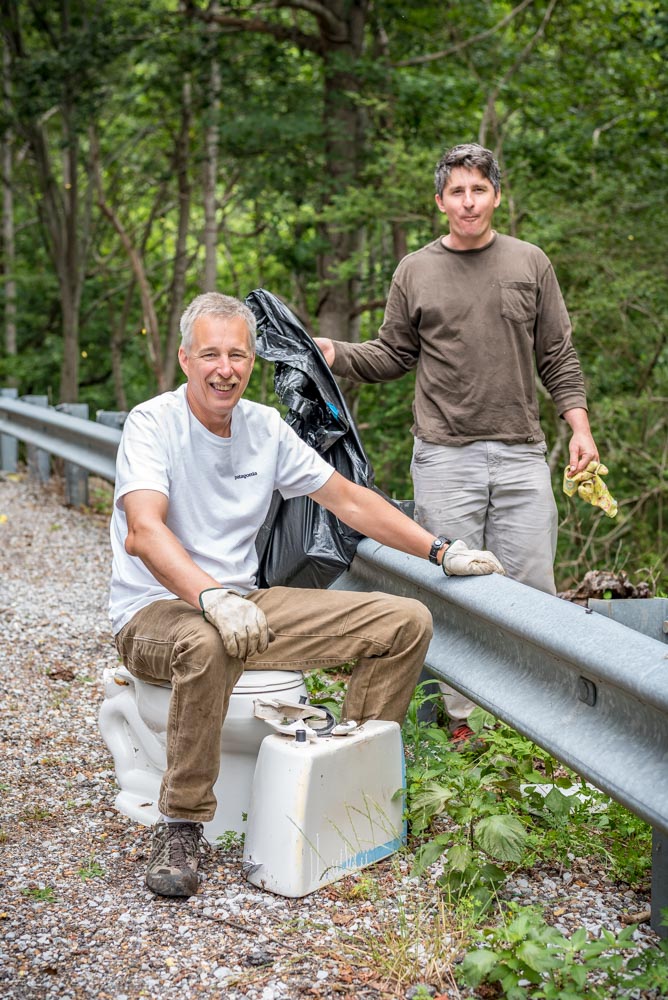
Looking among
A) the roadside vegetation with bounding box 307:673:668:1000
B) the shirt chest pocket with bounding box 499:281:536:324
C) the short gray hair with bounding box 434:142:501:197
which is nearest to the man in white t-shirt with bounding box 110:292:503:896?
the roadside vegetation with bounding box 307:673:668:1000

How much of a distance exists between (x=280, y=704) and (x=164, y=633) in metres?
0.40

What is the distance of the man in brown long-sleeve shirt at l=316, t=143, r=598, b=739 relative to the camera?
4.52 m

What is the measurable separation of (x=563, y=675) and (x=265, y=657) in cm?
106

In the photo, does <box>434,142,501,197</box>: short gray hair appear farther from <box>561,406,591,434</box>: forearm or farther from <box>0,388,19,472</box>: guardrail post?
<box>0,388,19,472</box>: guardrail post

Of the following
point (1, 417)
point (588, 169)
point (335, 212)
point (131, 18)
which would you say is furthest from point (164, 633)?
point (131, 18)

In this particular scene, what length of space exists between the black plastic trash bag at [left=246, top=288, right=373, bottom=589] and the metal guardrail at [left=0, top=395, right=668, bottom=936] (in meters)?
0.27

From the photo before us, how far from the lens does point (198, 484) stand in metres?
3.64

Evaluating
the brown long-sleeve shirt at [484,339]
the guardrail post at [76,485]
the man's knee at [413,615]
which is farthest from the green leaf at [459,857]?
the guardrail post at [76,485]

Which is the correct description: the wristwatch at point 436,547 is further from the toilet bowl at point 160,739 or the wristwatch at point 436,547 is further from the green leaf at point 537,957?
the green leaf at point 537,957

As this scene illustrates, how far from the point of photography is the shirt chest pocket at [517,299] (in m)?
4.52

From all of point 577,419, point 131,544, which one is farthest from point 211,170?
point 131,544

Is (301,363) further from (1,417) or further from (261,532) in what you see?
(1,417)

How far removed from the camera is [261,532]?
4.11m

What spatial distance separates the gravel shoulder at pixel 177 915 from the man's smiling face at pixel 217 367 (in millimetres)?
1301
